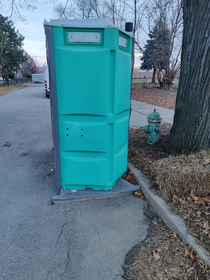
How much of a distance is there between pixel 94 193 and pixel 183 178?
4.37 feet

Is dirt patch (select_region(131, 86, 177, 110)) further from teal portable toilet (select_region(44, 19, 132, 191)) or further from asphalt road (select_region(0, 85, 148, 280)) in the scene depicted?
asphalt road (select_region(0, 85, 148, 280))

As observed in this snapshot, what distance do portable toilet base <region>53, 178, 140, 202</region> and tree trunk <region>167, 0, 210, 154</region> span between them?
4.26 ft

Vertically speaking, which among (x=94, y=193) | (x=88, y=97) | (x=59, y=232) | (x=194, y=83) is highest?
(x=194, y=83)

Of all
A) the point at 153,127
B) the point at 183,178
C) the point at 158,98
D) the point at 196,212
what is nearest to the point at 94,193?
the point at 183,178

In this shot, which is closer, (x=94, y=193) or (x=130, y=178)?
(x=94, y=193)

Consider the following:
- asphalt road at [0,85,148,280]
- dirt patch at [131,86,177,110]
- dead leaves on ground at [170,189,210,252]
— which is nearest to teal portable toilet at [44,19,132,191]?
asphalt road at [0,85,148,280]

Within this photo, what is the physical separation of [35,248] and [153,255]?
1290 millimetres

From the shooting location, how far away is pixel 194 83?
3566 mm

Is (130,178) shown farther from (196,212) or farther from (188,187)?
(196,212)

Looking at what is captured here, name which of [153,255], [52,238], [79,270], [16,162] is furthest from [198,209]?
[16,162]

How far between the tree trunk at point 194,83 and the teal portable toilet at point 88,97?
121 cm

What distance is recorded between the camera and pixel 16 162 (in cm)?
468

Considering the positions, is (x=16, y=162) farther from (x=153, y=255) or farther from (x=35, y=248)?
(x=153, y=255)

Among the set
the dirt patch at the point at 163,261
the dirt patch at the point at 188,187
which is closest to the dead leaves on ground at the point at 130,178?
the dirt patch at the point at 188,187
